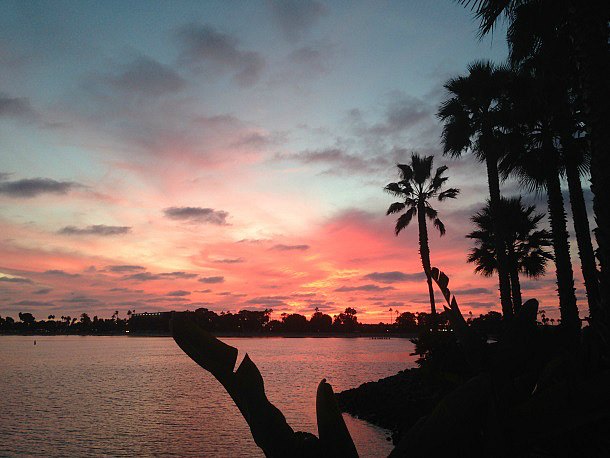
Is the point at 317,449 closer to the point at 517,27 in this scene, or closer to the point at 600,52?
the point at 600,52

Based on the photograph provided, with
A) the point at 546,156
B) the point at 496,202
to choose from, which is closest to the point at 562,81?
the point at 546,156

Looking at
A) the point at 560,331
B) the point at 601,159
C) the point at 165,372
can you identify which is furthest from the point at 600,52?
the point at 165,372

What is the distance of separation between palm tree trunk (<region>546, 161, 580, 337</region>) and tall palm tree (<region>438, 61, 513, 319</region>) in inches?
116

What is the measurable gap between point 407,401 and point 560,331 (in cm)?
1894

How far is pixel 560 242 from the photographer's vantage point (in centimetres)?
1753

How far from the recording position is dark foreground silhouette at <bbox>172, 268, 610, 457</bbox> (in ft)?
3.18

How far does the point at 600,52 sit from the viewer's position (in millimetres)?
6227

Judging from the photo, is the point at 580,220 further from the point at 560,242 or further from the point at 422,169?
the point at 422,169

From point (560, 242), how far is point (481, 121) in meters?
7.04

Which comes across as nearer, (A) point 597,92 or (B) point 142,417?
(A) point 597,92

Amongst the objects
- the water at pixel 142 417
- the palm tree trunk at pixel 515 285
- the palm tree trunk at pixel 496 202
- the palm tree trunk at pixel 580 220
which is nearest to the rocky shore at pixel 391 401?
the water at pixel 142 417

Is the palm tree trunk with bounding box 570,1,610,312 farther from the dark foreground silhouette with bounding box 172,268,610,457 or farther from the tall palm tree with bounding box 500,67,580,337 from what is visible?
the tall palm tree with bounding box 500,67,580,337

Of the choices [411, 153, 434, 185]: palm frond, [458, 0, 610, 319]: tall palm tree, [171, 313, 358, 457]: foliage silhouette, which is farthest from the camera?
[411, 153, 434, 185]: palm frond

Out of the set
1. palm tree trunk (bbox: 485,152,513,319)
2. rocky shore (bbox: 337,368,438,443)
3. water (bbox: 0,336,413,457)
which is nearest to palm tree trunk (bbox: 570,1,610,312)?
water (bbox: 0,336,413,457)
